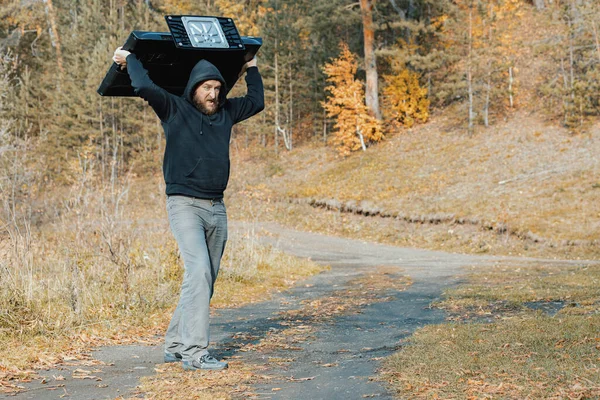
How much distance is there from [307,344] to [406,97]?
32769 millimetres

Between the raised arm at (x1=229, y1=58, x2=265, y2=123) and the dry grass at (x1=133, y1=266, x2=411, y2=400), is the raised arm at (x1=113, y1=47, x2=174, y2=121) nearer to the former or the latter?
the raised arm at (x1=229, y1=58, x2=265, y2=123)

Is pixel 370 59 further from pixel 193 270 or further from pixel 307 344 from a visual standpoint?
pixel 193 270

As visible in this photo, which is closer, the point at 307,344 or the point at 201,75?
the point at 201,75

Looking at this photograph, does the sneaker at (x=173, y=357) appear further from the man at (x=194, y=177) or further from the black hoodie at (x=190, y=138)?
the black hoodie at (x=190, y=138)

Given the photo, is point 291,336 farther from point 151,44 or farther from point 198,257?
point 151,44

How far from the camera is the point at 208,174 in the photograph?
5.09m

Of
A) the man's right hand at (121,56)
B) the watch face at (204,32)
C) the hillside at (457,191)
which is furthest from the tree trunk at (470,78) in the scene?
the man's right hand at (121,56)

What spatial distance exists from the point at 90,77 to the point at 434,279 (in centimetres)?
3466

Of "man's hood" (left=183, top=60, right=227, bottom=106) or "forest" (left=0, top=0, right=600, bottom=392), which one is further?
"forest" (left=0, top=0, right=600, bottom=392)

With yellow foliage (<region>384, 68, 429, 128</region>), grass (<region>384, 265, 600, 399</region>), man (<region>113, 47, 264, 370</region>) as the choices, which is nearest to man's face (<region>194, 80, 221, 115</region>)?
man (<region>113, 47, 264, 370</region>)

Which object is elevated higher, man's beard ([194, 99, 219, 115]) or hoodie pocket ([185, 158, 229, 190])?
man's beard ([194, 99, 219, 115])

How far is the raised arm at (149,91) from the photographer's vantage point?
497 centimetres

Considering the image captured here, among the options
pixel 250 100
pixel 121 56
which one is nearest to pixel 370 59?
pixel 250 100

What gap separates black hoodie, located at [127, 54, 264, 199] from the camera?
504cm
